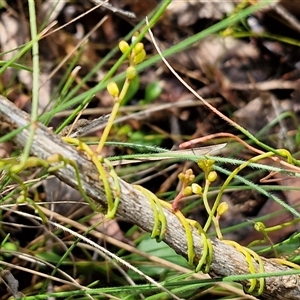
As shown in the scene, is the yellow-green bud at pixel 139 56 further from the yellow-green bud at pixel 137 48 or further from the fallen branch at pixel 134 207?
the fallen branch at pixel 134 207

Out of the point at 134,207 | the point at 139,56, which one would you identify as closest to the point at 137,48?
the point at 139,56

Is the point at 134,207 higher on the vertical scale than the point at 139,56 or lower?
lower

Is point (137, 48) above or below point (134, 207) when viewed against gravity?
above

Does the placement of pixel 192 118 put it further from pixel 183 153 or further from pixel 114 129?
pixel 183 153

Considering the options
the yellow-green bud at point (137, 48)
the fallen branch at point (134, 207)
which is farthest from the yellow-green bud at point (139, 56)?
the fallen branch at point (134, 207)

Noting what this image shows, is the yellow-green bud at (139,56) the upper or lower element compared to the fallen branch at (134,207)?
upper

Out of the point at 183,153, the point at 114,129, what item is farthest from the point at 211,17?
the point at 183,153

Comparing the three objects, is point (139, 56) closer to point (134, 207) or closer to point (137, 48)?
point (137, 48)

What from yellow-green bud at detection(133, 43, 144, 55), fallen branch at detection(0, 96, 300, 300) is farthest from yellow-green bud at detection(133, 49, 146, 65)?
fallen branch at detection(0, 96, 300, 300)

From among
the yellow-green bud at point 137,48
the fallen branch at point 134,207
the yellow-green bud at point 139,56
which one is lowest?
the fallen branch at point 134,207
